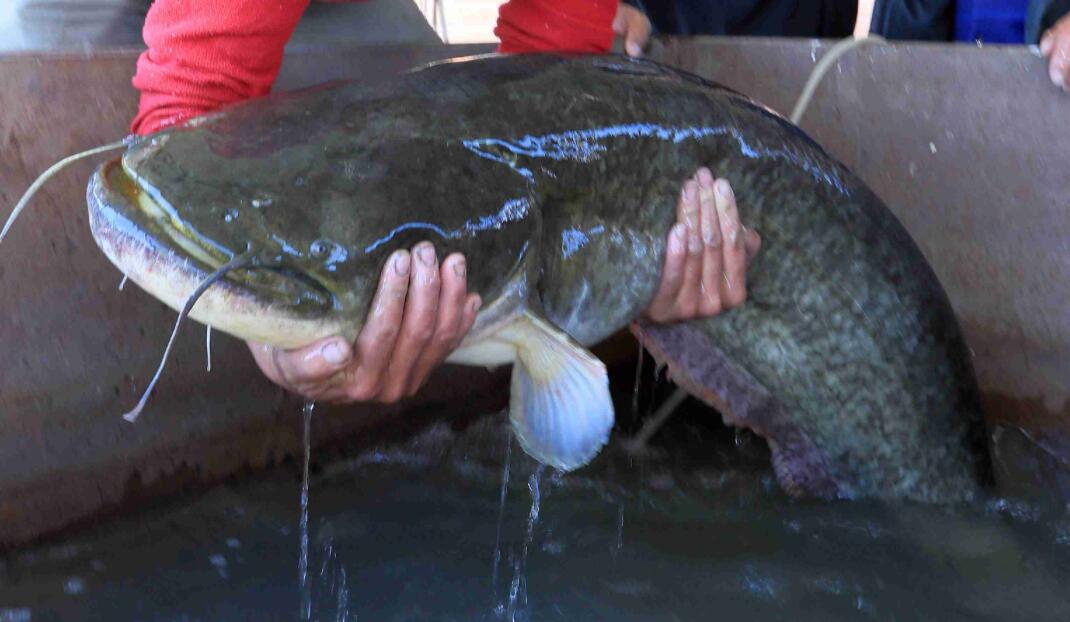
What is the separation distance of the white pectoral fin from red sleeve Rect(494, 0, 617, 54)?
69 centimetres

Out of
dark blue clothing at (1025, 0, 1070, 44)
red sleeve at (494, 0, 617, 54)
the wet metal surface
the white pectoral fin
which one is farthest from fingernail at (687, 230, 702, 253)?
dark blue clothing at (1025, 0, 1070, 44)

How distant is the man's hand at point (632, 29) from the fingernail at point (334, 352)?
1361 millimetres

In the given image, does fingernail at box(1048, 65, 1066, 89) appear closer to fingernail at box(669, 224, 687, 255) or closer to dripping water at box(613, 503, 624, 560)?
fingernail at box(669, 224, 687, 255)

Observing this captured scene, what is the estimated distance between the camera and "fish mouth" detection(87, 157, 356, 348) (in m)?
1.08

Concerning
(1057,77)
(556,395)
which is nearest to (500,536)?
(556,395)

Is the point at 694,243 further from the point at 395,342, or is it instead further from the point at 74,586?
Answer: the point at 74,586

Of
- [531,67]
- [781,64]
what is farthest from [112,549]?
[781,64]

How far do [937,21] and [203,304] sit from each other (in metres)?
2.83

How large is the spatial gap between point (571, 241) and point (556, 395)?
0.70 feet

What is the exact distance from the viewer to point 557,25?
197cm

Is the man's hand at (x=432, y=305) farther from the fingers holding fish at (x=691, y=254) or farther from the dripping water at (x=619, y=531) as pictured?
the dripping water at (x=619, y=531)

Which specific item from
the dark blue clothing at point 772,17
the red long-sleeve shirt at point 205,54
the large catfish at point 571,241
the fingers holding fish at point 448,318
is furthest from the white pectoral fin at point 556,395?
the dark blue clothing at point 772,17

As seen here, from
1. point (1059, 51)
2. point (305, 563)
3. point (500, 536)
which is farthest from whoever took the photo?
point (1059, 51)

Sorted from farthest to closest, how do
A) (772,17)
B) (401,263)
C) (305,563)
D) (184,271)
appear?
(772,17)
(305,563)
(401,263)
(184,271)
